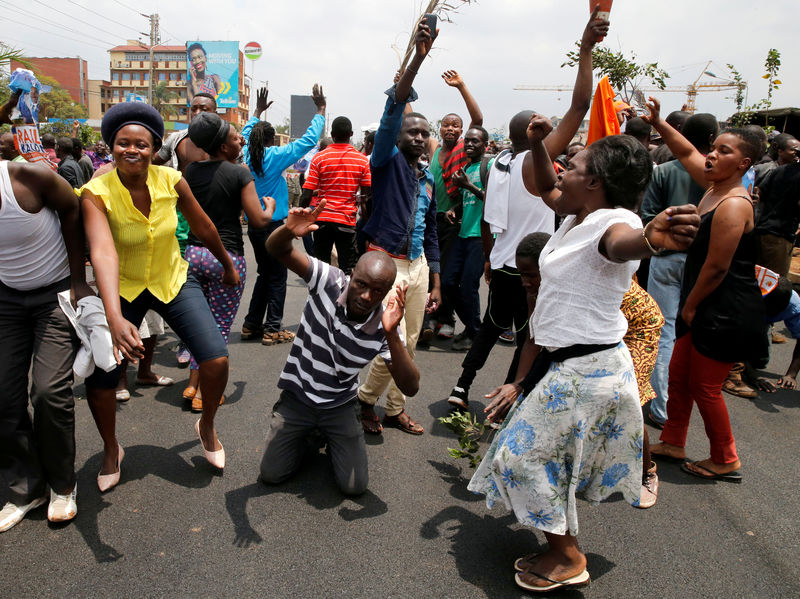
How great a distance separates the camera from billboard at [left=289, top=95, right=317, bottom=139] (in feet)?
80.0

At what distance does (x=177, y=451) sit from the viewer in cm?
353

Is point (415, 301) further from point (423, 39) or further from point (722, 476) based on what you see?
point (722, 476)

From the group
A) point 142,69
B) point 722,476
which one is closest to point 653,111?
point 722,476

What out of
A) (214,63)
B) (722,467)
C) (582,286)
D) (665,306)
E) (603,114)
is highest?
(214,63)

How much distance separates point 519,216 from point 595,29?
5.03 ft

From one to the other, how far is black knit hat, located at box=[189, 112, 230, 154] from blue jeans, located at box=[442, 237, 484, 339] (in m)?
2.58

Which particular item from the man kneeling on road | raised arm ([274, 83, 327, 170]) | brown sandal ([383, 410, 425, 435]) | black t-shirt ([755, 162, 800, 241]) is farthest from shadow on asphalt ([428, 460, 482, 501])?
black t-shirt ([755, 162, 800, 241])

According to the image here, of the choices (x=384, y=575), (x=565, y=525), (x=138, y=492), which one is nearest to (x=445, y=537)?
(x=384, y=575)

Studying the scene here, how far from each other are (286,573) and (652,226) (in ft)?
6.69

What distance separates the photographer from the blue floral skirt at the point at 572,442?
2.23m

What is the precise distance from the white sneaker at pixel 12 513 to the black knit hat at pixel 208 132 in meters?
2.51

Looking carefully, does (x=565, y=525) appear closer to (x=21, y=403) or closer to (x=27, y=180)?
(x=21, y=403)

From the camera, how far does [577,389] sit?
7.31 feet

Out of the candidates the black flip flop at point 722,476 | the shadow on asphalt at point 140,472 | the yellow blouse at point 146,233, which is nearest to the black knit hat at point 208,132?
the yellow blouse at point 146,233
